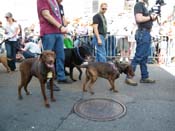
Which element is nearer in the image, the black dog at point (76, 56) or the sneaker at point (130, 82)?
the sneaker at point (130, 82)

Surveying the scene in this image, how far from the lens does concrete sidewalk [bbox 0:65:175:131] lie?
14.6 ft

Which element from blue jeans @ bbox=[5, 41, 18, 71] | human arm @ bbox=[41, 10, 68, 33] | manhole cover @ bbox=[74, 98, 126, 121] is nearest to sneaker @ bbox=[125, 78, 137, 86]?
manhole cover @ bbox=[74, 98, 126, 121]

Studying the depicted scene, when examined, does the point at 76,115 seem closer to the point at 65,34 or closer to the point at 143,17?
the point at 143,17

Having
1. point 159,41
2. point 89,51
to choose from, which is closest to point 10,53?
point 89,51

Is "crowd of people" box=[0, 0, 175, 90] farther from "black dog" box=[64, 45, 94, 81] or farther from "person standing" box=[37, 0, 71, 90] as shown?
"black dog" box=[64, 45, 94, 81]

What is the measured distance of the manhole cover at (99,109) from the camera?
190 inches

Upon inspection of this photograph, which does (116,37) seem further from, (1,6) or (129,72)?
(1,6)

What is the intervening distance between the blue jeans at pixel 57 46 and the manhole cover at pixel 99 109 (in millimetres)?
1354

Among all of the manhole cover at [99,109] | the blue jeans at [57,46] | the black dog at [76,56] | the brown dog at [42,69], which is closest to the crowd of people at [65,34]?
the blue jeans at [57,46]

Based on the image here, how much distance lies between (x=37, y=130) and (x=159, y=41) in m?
7.31

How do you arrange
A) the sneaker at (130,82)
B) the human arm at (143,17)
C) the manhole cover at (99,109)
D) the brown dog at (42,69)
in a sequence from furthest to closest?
the sneaker at (130,82) < the human arm at (143,17) < the brown dog at (42,69) < the manhole cover at (99,109)

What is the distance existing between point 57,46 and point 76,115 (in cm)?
201

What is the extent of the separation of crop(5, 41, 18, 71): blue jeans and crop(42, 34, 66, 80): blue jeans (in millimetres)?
2594

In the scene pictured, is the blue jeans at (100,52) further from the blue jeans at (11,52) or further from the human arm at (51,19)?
the blue jeans at (11,52)
